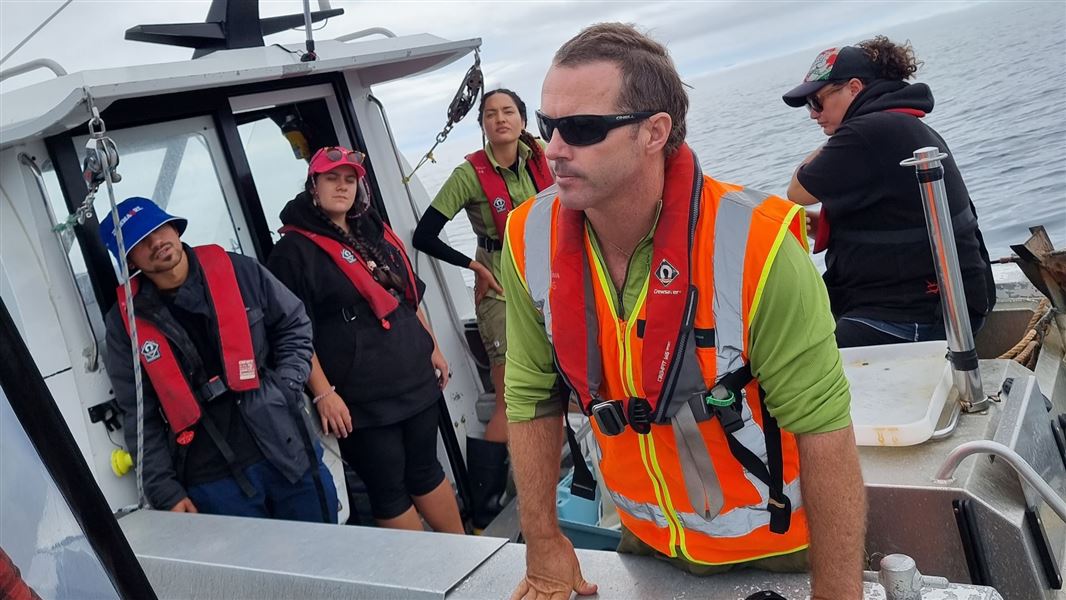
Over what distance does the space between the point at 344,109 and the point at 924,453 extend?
3.19 metres

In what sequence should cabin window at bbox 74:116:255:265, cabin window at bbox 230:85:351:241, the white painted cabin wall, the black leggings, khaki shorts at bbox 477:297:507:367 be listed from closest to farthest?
the white painted cabin wall → cabin window at bbox 74:116:255:265 → the black leggings → cabin window at bbox 230:85:351:241 → khaki shorts at bbox 477:297:507:367

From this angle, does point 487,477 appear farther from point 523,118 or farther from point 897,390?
point 897,390

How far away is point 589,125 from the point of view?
62.4 inches

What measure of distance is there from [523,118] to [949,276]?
2.61m

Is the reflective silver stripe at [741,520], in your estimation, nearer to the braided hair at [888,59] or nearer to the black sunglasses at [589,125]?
the black sunglasses at [589,125]

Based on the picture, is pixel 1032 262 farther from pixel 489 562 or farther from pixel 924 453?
pixel 489 562

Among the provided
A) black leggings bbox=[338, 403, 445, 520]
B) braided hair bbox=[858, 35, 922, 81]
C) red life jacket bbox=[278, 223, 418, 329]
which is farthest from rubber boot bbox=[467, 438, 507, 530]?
braided hair bbox=[858, 35, 922, 81]

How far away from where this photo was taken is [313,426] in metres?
3.60

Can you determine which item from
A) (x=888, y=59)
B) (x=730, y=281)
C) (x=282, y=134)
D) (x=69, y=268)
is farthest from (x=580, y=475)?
→ (x=282, y=134)

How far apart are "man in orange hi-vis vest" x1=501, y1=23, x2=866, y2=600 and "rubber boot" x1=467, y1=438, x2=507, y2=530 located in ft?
8.70

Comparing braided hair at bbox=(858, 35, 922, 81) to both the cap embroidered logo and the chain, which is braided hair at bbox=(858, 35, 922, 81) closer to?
the cap embroidered logo

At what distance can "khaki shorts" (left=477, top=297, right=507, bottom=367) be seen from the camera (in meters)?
4.43

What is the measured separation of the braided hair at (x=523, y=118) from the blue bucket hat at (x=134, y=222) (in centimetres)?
173

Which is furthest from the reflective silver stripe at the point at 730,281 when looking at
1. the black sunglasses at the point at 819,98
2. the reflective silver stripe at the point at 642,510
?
the black sunglasses at the point at 819,98
